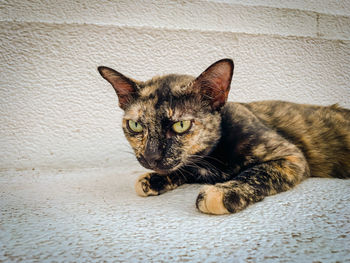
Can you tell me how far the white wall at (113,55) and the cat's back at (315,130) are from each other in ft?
1.20

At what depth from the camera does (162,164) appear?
1007mm

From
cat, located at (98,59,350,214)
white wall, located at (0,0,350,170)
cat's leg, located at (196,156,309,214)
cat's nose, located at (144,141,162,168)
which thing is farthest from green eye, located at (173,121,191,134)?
white wall, located at (0,0,350,170)

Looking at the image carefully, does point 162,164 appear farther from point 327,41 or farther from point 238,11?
point 327,41

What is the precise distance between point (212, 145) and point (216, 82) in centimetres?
26

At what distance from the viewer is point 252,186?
938 mm

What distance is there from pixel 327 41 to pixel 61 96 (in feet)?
5.89

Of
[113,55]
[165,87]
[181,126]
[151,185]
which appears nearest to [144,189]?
[151,185]

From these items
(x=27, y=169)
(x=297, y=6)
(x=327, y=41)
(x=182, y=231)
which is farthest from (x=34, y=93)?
(x=327, y=41)

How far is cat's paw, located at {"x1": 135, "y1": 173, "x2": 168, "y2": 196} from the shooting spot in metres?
1.13

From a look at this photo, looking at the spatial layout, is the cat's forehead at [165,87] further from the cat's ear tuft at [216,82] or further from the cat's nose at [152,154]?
the cat's nose at [152,154]

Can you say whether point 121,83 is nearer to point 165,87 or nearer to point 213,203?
point 165,87

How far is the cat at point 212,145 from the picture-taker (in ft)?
3.22

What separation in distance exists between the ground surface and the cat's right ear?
43 cm

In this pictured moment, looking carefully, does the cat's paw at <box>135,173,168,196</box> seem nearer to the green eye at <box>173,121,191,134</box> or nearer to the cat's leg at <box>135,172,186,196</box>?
the cat's leg at <box>135,172,186,196</box>
